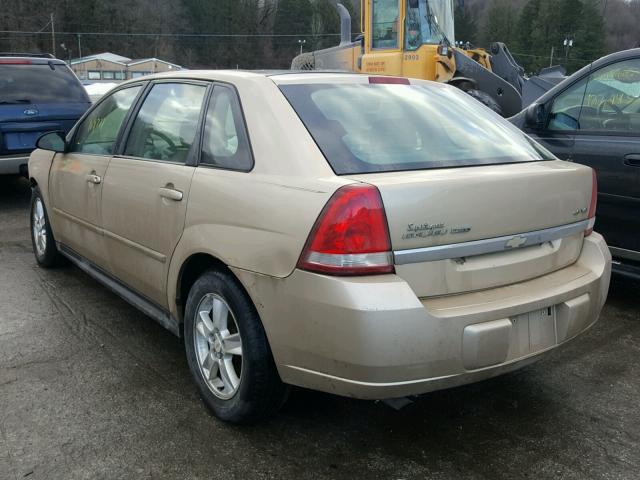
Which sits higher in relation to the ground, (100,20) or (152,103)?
(100,20)

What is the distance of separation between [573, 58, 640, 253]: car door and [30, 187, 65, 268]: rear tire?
13.7 feet

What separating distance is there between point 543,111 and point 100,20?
93560 millimetres

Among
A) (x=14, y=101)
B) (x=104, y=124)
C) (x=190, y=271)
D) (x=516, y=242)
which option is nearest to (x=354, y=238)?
(x=516, y=242)

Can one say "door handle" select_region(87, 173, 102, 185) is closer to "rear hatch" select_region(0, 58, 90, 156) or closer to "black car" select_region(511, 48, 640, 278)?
"black car" select_region(511, 48, 640, 278)

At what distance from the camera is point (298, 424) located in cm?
297

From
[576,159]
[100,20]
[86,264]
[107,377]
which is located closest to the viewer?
[107,377]

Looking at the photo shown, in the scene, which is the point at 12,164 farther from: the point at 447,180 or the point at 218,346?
the point at 447,180

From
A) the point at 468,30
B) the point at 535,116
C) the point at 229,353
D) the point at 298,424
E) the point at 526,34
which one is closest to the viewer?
the point at 229,353

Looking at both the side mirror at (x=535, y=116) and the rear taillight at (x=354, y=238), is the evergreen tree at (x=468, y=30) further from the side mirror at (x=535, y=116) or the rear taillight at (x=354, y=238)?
the rear taillight at (x=354, y=238)

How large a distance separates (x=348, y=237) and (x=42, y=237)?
3841mm

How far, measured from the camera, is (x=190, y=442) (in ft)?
9.17

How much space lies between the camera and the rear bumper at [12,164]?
7656 millimetres

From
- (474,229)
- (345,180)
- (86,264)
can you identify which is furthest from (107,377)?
(474,229)

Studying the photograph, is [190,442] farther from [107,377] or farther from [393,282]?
[393,282]
